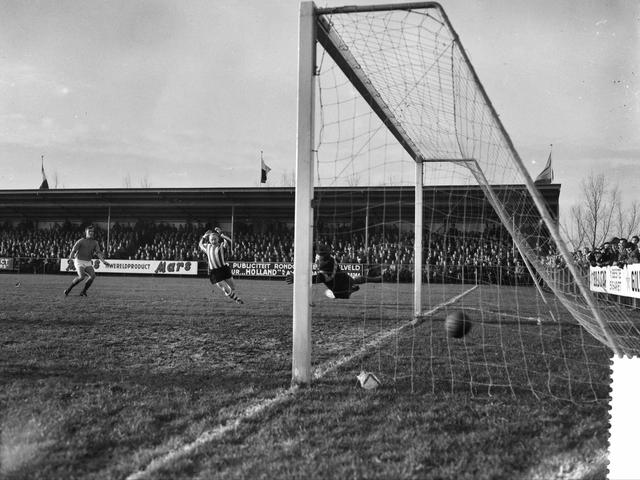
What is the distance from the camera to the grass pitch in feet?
10.3

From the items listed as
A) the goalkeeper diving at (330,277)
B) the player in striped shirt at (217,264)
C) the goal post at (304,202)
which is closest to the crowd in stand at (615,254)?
the goalkeeper diving at (330,277)

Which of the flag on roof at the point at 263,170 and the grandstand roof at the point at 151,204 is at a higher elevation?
the flag on roof at the point at 263,170

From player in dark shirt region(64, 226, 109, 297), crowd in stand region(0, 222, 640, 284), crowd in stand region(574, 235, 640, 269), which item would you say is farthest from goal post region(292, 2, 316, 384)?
crowd in stand region(0, 222, 640, 284)

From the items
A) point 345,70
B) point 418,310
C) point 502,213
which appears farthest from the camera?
point 418,310

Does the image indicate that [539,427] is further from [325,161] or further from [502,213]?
[502,213]

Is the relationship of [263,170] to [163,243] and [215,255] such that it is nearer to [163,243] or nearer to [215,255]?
[163,243]

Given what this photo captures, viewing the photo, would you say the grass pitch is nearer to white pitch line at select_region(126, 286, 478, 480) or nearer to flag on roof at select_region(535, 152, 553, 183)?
white pitch line at select_region(126, 286, 478, 480)

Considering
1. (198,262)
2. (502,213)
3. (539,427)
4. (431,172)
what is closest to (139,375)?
(539,427)

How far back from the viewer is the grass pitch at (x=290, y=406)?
3.14 metres

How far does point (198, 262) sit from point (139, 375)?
27.7m

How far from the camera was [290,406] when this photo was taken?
14.2ft

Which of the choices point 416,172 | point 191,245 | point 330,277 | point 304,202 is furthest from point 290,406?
point 191,245

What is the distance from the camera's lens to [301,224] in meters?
5.35

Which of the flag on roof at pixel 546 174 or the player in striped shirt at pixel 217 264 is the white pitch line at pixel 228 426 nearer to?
the player in striped shirt at pixel 217 264
